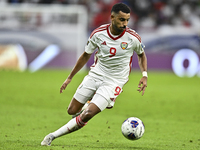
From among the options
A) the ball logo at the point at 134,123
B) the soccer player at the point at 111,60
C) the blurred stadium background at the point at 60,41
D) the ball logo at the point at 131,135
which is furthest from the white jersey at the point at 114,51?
the blurred stadium background at the point at 60,41

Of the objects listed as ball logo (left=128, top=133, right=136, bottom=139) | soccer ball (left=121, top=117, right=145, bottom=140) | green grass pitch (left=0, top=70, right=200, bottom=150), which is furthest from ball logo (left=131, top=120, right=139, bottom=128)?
green grass pitch (left=0, top=70, right=200, bottom=150)

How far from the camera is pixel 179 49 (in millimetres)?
20797

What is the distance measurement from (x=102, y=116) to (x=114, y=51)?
3905 millimetres

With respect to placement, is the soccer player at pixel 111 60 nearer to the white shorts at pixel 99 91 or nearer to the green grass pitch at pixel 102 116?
the white shorts at pixel 99 91

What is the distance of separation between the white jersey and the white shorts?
0.31ft

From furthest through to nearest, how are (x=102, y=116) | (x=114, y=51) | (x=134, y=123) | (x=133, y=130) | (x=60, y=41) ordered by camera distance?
(x=60, y=41), (x=102, y=116), (x=114, y=51), (x=134, y=123), (x=133, y=130)

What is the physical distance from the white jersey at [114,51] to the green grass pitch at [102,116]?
3.65 ft

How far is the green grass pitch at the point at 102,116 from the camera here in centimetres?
623

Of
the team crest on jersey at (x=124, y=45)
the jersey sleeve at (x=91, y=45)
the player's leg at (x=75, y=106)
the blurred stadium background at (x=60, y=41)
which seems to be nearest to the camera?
the team crest on jersey at (x=124, y=45)

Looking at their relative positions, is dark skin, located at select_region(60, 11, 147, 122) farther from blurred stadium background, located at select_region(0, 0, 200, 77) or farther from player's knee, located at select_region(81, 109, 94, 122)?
blurred stadium background, located at select_region(0, 0, 200, 77)

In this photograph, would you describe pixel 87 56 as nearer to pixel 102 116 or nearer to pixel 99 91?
pixel 99 91

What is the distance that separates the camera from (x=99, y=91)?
5945 mm

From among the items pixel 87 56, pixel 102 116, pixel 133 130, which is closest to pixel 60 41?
pixel 102 116

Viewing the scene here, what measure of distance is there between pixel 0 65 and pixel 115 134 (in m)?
13.9
